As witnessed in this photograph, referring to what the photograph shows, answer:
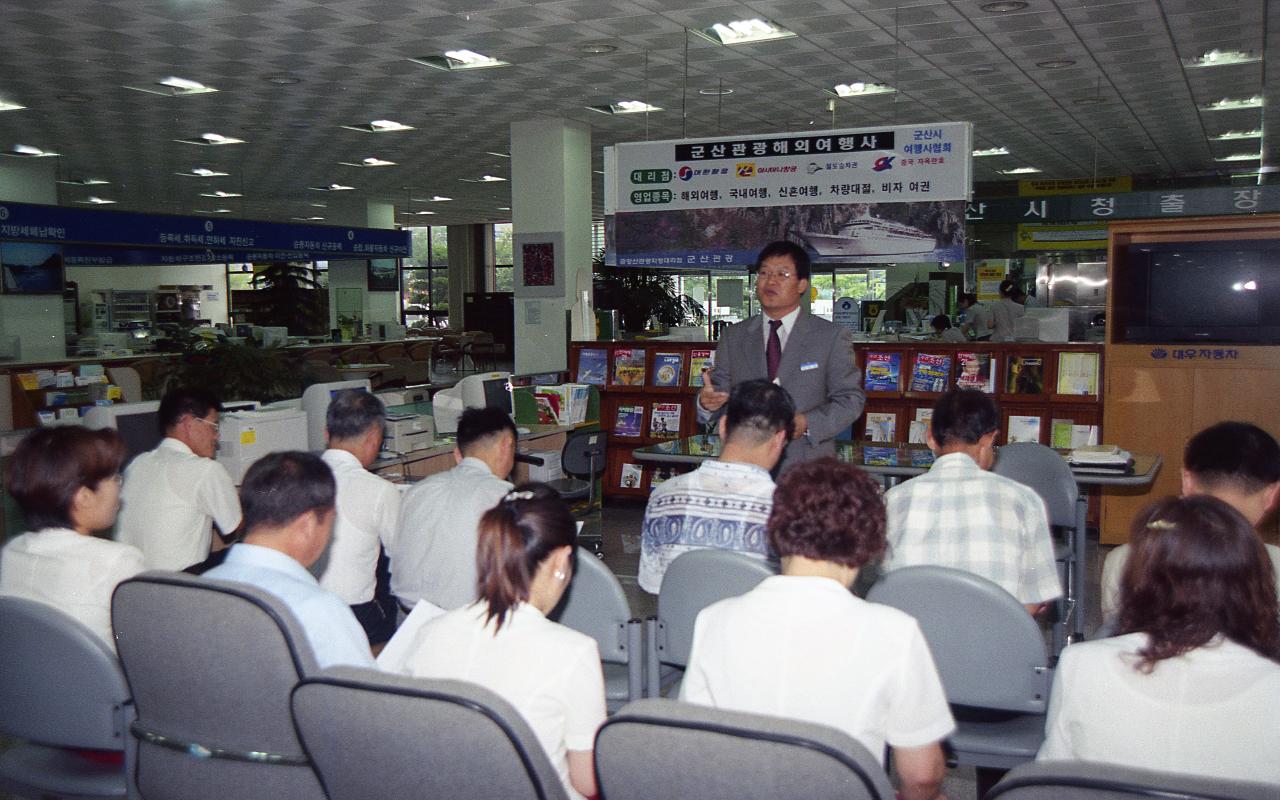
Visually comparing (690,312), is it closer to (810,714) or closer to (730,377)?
(730,377)

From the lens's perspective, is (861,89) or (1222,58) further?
(861,89)

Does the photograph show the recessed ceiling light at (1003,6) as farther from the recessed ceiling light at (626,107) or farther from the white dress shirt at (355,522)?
the white dress shirt at (355,522)

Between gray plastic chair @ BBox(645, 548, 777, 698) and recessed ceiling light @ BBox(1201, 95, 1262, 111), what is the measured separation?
31.0 feet

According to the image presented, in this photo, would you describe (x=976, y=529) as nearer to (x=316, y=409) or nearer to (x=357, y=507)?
(x=357, y=507)

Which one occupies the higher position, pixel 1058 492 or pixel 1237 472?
pixel 1237 472

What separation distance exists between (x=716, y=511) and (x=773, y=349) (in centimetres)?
177

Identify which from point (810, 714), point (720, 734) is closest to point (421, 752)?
point (720, 734)

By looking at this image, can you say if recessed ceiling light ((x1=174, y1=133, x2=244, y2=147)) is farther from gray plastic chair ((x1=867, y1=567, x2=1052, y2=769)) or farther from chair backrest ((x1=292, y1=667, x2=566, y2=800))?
chair backrest ((x1=292, y1=667, x2=566, y2=800))

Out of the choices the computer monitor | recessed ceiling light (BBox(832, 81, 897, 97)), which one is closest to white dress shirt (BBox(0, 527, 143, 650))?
the computer monitor

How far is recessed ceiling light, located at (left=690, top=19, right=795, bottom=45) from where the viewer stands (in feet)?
23.5

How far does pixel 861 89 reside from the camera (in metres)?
9.28

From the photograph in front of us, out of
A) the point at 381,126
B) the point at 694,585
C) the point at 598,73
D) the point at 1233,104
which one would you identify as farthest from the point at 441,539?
the point at 1233,104

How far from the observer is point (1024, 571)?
2.92 meters

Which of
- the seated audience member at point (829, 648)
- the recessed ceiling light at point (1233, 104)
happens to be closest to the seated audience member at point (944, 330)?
the recessed ceiling light at point (1233, 104)
